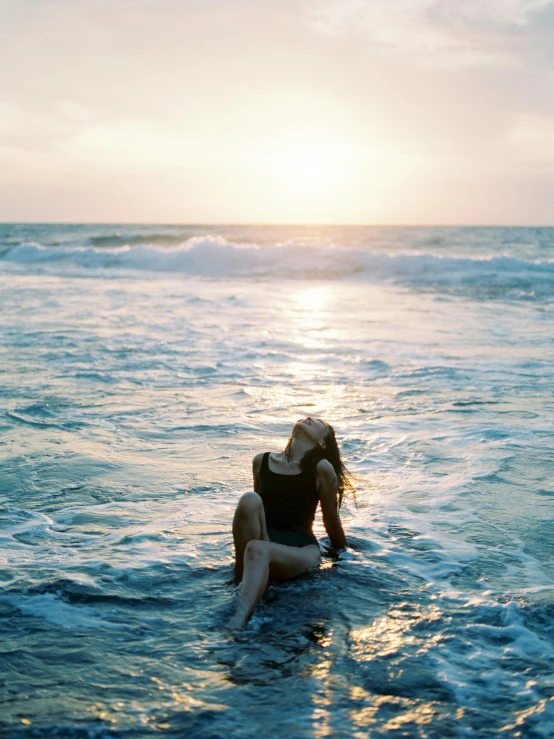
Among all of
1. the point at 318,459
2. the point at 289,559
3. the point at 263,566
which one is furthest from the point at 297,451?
the point at 263,566

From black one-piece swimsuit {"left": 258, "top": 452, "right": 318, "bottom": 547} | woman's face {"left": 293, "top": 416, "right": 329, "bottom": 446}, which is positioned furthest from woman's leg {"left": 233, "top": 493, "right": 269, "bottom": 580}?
woman's face {"left": 293, "top": 416, "right": 329, "bottom": 446}

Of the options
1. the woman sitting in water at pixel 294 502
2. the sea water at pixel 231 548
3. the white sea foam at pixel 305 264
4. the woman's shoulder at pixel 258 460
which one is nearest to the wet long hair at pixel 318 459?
the woman sitting in water at pixel 294 502

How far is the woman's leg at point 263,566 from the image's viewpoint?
13.7ft

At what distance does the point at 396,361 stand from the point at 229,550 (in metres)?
7.79

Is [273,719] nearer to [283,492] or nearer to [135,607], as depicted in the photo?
[135,607]

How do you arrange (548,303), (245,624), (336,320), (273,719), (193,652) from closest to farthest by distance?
(273,719)
(193,652)
(245,624)
(336,320)
(548,303)

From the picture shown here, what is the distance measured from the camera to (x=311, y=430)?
494 cm

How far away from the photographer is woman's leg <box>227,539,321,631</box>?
417 centimetres

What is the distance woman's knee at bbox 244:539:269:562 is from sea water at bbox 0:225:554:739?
27 centimetres

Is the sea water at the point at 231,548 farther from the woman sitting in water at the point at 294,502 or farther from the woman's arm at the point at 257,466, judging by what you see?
the woman's arm at the point at 257,466

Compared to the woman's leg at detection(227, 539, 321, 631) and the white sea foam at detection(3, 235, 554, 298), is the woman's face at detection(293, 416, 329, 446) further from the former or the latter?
the white sea foam at detection(3, 235, 554, 298)

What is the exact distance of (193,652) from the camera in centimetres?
383

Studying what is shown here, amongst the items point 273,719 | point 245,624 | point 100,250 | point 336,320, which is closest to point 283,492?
point 245,624

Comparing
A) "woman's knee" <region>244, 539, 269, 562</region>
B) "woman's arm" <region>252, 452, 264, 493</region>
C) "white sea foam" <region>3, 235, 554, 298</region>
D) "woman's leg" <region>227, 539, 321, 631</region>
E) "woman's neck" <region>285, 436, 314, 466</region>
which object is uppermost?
"white sea foam" <region>3, 235, 554, 298</region>
